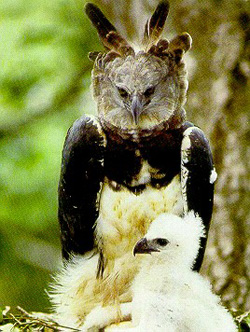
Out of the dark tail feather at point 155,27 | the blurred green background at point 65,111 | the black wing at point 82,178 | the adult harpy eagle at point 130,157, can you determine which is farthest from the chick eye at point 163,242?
the blurred green background at point 65,111

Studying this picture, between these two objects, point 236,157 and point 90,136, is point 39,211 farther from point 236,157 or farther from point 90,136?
point 90,136

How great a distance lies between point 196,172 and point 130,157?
0.80 ft

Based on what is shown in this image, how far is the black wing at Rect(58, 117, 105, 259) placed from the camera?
288 centimetres

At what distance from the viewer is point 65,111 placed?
180 inches

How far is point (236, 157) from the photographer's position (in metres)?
3.77

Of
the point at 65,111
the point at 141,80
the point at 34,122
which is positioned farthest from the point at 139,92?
the point at 65,111

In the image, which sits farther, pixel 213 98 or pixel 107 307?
pixel 213 98

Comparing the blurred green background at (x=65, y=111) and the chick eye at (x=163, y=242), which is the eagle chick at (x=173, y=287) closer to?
the chick eye at (x=163, y=242)

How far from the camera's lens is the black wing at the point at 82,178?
2.88 m

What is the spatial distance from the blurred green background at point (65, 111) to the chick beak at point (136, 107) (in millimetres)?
1046

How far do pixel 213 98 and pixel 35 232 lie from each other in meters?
A: 1.61

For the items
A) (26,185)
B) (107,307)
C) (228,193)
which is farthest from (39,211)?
(107,307)

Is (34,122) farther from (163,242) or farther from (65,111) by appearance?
(163,242)

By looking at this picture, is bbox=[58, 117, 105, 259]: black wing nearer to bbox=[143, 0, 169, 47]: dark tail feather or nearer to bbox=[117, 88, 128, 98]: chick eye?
bbox=[117, 88, 128, 98]: chick eye
